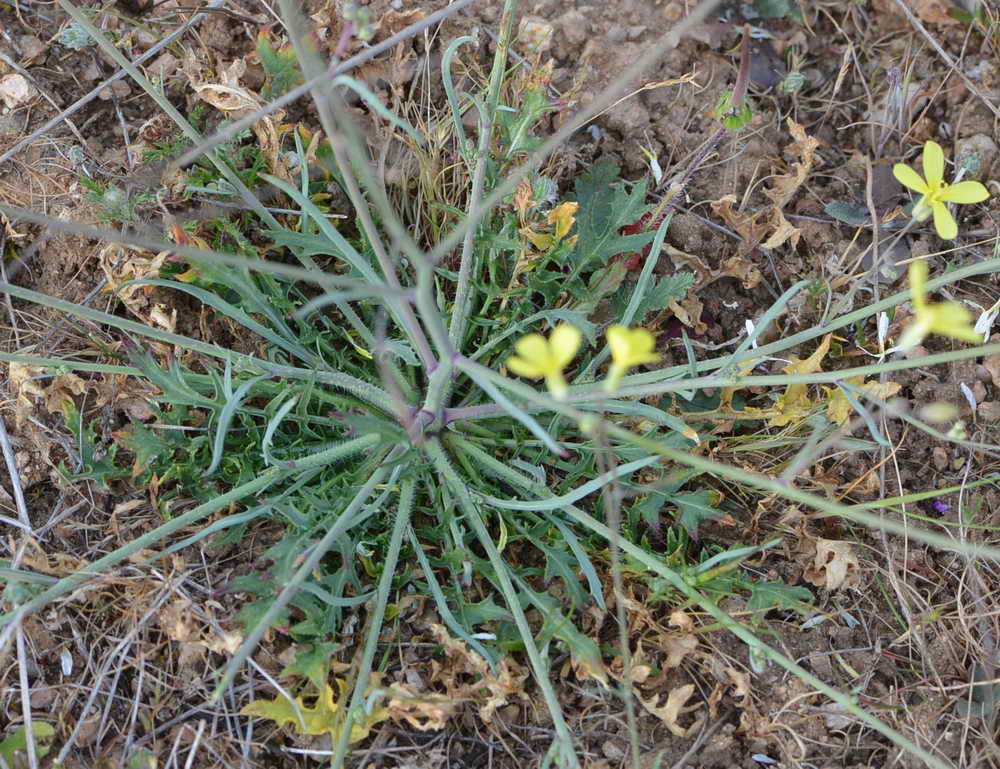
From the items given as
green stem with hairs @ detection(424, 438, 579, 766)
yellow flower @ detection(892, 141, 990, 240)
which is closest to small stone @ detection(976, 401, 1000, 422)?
yellow flower @ detection(892, 141, 990, 240)

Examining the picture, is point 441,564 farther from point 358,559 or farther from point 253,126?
point 253,126

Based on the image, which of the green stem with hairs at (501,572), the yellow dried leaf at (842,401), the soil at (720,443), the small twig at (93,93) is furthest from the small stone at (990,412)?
the small twig at (93,93)

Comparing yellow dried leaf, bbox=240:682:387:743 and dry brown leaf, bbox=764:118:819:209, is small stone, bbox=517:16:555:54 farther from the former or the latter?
yellow dried leaf, bbox=240:682:387:743

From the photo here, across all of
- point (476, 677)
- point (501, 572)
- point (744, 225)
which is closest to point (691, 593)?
point (501, 572)

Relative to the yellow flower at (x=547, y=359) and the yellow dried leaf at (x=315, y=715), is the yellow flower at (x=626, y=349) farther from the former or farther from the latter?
the yellow dried leaf at (x=315, y=715)

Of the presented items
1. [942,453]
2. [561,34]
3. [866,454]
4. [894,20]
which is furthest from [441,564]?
[894,20]
